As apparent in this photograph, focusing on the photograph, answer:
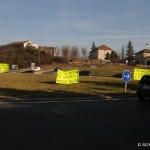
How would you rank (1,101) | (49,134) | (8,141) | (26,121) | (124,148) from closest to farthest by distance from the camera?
(124,148) → (8,141) → (49,134) → (26,121) → (1,101)

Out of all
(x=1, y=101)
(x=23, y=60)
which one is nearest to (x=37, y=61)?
(x=23, y=60)

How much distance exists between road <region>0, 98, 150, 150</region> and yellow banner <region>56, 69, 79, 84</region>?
62.5 ft

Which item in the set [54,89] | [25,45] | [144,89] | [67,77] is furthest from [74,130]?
[25,45]

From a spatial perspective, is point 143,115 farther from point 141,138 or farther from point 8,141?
point 8,141

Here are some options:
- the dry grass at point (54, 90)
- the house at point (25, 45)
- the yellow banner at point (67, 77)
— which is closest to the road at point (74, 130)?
the dry grass at point (54, 90)

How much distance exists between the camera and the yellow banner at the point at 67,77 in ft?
114

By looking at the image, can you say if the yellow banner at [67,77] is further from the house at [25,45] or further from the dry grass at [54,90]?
the house at [25,45]

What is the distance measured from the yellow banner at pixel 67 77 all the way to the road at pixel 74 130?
19.0 m

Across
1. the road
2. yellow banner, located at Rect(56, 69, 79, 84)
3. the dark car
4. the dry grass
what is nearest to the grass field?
the dry grass

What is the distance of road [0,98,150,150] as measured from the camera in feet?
29.7

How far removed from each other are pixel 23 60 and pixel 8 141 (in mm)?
139178

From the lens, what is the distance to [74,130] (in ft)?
35.9

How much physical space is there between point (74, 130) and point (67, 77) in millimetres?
24071

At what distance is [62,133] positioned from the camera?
34.3 ft
